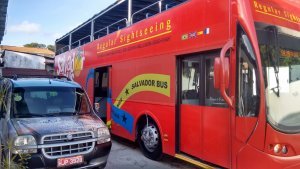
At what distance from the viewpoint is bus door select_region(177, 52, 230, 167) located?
17.0 ft

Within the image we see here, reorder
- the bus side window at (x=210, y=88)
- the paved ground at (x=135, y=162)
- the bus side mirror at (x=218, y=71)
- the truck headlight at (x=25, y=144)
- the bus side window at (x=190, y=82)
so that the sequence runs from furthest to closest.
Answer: the paved ground at (x=135, y=162) < the bus side window at (x=190, y=82) < the bus side window at (x=210, y=88) < the truck headlight at (x=25, y=144) < the bus side mirror at (x=218, y=71)

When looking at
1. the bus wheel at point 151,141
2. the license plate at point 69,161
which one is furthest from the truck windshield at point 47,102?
the bus wheel at point 151,141

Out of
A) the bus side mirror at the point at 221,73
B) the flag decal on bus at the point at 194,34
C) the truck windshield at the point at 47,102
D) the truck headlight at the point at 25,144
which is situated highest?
the flag decal on bus at the point at 194,34

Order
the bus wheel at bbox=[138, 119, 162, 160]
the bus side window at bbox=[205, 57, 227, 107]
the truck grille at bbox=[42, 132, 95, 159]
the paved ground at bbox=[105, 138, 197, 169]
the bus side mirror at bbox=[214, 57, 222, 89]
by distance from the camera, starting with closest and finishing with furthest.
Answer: the bus side mirror at bbox=[214, 57, 222, 89] < the truck grille at bbox=[42, 132, 95, 159] < the bus side window at bbox=[205, 57, 227, 107] < the paved ground at bbox=[105, 138, 197, 169] < the bus wheel at bbox=[138, 119, 162, 160]

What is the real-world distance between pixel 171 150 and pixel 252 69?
2.67 m

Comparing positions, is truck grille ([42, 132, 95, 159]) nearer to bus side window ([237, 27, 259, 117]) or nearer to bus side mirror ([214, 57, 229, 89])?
bus side mirror ([214, 57, 229, 89])

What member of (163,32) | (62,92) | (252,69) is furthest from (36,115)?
(252,69)

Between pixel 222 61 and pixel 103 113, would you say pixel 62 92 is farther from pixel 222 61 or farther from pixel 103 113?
pixel 103 113

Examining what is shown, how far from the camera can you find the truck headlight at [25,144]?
4.81m

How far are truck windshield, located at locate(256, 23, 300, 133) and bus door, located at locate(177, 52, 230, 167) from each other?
82 centimetres

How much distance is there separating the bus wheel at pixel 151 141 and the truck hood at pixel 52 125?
5.18 feet

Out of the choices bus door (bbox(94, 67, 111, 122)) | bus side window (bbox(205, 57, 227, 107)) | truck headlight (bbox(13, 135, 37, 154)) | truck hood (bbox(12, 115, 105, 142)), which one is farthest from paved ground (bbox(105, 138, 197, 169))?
bus door (bbox(94, 67, 111, 122))

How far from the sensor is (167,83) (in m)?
6.63

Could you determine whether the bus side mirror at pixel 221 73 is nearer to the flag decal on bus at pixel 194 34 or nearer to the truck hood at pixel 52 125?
the flag decal on bus at pixel 194 34
